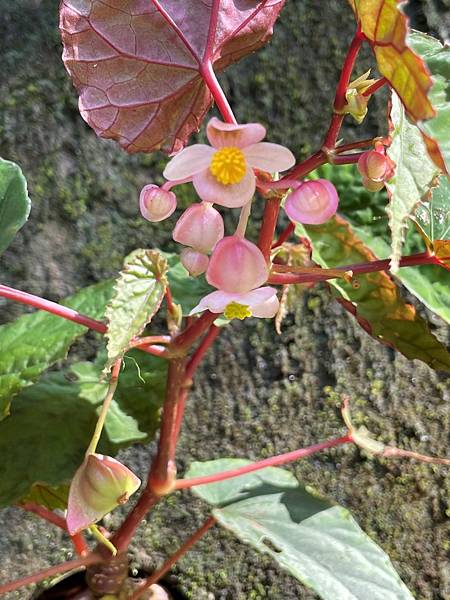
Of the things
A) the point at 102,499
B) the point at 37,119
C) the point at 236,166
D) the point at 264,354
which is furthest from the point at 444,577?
the point at 37,119

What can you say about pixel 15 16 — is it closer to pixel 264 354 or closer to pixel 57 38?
pixel 57 38

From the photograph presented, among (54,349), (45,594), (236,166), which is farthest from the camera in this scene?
(45,594)

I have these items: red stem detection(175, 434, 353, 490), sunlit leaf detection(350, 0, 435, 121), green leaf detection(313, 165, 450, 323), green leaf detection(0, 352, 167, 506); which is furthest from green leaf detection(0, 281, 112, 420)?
sunlit leaf detection(350, 0, 435, 121)

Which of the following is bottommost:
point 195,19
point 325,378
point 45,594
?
point 45,594

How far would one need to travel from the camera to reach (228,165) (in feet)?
1.38

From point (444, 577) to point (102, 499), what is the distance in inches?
18.8

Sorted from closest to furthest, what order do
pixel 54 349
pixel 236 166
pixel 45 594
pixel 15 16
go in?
pixel 236 166 < pixel 54 349 < pixel 45 594 < pixel 15 16

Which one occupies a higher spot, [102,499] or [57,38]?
[57,38]

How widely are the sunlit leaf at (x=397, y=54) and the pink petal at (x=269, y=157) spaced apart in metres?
0.08

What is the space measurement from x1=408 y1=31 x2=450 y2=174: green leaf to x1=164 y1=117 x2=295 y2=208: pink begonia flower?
8cm

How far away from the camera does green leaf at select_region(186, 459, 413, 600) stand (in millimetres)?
554

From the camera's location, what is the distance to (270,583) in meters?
0.87

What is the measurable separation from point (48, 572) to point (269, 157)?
16.5 inches

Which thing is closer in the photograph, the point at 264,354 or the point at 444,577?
the point at 444,577
